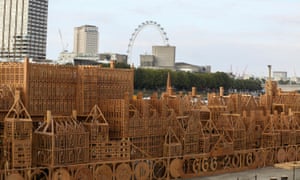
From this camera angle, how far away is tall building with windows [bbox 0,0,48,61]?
134 metres

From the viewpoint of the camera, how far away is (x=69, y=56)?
536ft

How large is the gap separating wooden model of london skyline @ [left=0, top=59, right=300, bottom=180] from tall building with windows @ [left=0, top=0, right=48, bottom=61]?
101m

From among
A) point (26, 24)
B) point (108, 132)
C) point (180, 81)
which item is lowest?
point (108, 132)

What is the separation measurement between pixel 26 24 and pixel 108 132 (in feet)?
355

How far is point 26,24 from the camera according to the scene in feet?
438

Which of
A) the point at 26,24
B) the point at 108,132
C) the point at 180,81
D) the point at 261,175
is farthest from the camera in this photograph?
the point at 26,24

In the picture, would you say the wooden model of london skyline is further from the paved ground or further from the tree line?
the tree line

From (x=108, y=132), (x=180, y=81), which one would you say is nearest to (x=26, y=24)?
(x=180, y=81)

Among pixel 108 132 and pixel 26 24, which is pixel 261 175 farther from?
pixel 26 24

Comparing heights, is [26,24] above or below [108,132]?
above

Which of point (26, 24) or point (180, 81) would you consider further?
point (26, 24)

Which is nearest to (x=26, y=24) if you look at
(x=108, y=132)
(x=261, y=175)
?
(x=261, y=175)

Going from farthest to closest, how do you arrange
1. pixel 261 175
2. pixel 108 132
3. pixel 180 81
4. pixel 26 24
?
pixel 26 24, pixel 180 81, pixel 261 175, pixel 108 132

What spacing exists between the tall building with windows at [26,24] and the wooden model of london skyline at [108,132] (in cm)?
10081
